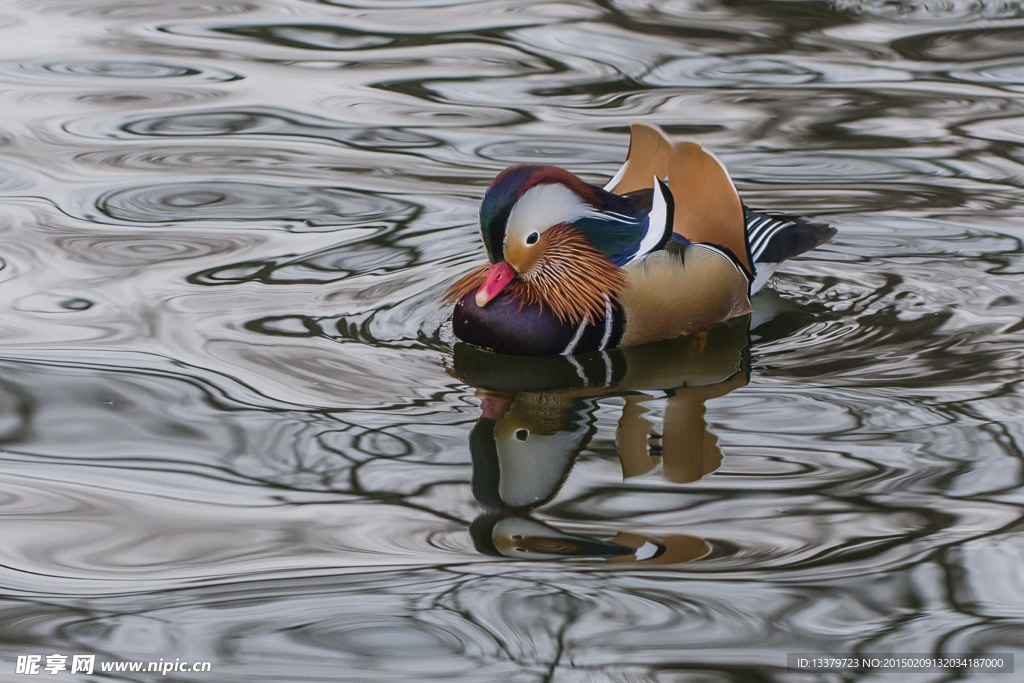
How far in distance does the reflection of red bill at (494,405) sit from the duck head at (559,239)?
40 cm

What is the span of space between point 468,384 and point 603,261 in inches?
29.8

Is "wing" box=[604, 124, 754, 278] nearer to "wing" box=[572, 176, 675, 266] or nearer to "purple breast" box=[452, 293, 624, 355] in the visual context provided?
"wing" box=[572, 176, 675, 266]

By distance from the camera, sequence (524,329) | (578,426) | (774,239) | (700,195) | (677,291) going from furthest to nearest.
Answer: (774,239) < (700,195) < (677,291) < (524,329) < (578,426)

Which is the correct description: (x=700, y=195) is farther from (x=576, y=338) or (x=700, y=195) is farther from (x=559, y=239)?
(x=576, y=338)

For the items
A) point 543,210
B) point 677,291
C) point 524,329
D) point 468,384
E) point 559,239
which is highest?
point 543,210

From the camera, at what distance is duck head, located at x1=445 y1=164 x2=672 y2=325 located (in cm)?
453

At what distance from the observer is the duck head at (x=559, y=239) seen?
453 cm

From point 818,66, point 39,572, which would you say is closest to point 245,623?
point 39,572

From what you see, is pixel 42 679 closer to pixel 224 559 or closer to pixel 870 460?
pixel 224 559

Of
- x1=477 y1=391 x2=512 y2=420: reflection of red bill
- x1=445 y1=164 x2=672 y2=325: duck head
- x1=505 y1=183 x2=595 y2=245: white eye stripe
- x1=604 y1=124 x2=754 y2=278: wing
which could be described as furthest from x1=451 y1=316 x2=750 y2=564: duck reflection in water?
x1=505 y1=183 x2=595 y2=245: white eye stripe

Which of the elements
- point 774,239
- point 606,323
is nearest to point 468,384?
point 606,323

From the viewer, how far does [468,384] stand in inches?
172

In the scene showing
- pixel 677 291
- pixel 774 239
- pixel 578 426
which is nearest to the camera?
pixel 578 426

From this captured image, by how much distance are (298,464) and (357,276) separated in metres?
1.67
